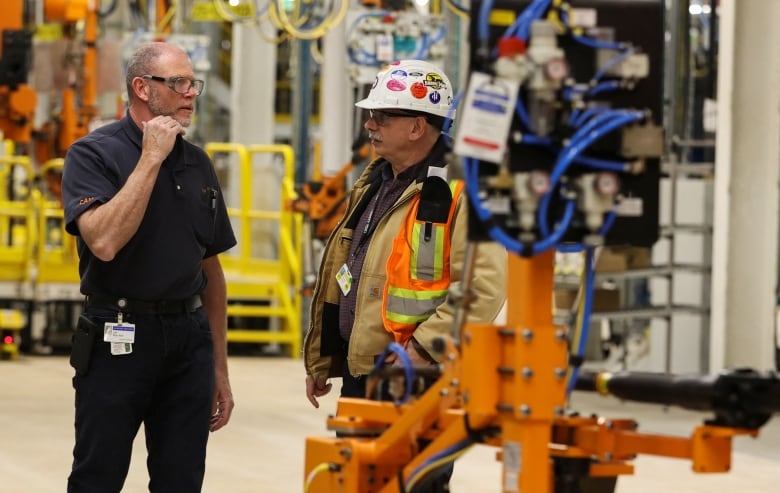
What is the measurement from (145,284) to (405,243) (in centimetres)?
75

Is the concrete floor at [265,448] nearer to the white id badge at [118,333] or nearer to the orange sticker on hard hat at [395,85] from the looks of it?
the white id badge at [118,333]

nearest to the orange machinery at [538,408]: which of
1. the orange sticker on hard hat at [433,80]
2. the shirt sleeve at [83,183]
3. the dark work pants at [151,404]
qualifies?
the dark work pants at [151,404]

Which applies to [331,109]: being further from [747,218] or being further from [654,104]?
[654,104]

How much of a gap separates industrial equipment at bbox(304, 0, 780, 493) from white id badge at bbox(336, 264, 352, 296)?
128cm

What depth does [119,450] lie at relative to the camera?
4328 millimetres

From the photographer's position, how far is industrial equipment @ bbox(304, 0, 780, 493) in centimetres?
314

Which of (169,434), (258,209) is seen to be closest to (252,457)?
(169,434)

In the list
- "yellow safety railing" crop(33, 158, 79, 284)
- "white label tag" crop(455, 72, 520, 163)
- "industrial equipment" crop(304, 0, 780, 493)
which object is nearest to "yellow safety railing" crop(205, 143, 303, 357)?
"yellow safety railing" crop(33, 158, 79, 284)

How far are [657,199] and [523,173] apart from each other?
1.13 ft

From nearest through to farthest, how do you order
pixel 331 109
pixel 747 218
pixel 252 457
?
pixel 252 457 → pixel 747 218 → pixel 331 109

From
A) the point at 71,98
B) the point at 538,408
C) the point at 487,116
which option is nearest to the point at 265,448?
the point at 538,408

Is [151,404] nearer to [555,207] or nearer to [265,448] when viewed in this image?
[555,207]

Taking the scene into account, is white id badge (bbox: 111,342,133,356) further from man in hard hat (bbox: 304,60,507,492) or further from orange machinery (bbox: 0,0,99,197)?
orange machinery (bbox: 0,0,99,197)

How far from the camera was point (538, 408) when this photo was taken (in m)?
3.20
